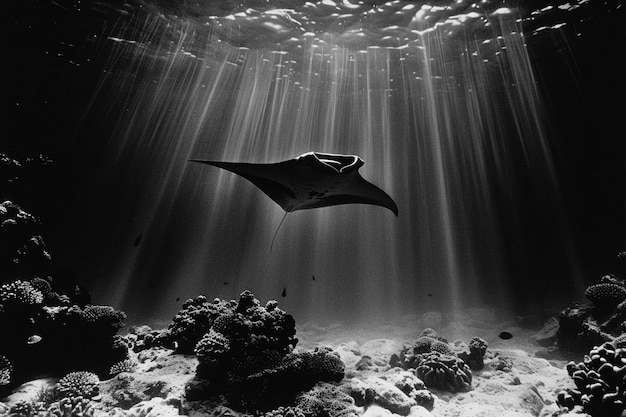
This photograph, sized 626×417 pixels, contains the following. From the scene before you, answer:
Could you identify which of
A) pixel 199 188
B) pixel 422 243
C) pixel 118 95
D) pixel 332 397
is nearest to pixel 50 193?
pixel 332 397

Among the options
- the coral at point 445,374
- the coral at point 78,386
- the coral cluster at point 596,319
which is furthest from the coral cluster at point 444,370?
the coral at point 78,386

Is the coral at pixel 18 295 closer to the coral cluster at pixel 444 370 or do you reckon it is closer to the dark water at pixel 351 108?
the dark water at pixel 351 108

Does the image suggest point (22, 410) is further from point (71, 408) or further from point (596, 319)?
point (596, 319)

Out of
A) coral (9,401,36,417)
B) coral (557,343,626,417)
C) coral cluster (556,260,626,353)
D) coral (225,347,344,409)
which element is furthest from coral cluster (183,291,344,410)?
coral cluster (556,260,626,353)

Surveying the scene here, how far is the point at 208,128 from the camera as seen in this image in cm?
2820

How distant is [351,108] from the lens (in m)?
21.8

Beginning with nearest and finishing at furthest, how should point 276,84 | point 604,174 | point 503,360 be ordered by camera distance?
point 503,360 < point 276,84 < point 604,174

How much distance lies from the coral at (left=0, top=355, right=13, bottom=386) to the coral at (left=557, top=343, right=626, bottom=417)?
8.77 m

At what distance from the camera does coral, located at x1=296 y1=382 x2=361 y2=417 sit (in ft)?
13.9

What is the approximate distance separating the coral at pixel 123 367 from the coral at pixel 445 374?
6153 mm

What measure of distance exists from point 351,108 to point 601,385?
2051cm

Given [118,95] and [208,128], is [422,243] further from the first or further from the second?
[118,95]

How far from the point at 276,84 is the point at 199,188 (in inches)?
1834

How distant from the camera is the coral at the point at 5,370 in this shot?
537cm
